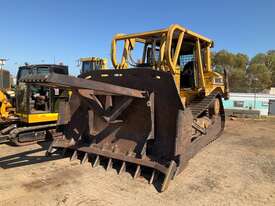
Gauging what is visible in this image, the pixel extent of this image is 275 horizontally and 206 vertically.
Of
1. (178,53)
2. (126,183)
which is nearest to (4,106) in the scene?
(126,183)

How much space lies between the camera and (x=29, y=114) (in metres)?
6.41

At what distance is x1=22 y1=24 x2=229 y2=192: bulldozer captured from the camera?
160 inches

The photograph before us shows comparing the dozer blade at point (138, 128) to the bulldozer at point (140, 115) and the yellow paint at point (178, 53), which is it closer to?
the bulldozer at point (140, 115)

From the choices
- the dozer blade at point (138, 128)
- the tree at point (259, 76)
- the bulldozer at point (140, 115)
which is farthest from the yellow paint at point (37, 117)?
the tree at point (259, 76)

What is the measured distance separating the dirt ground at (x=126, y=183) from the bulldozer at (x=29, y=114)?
2.55 feet

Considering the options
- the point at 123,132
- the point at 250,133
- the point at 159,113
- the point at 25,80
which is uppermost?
the point at 25,80

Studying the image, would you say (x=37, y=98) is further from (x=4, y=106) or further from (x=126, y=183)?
→ (x=126, y=183)

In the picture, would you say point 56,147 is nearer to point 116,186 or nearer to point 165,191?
point 116,186

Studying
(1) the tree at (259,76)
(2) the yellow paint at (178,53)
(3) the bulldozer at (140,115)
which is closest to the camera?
(3) the bulldozer at (140,115)

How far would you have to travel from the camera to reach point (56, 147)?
5238 mm

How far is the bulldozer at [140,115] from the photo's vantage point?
4070mm

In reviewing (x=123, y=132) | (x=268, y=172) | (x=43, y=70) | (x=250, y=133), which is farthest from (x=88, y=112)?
(x=250, y=133)

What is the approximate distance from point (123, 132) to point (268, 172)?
104 inches

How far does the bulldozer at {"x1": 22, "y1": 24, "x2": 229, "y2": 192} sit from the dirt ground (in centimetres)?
24
